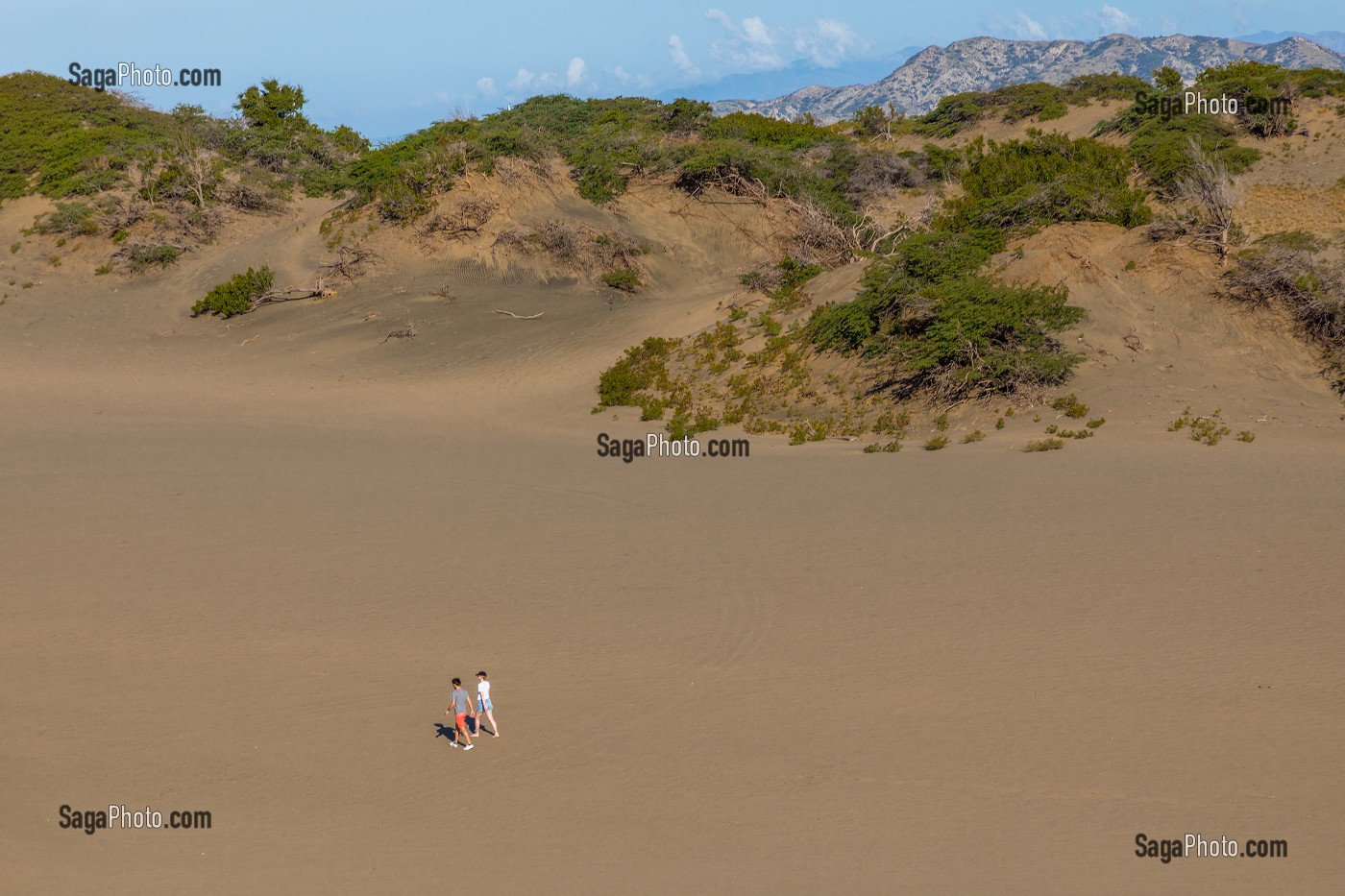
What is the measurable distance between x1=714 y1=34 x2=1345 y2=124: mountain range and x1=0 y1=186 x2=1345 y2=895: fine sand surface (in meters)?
140

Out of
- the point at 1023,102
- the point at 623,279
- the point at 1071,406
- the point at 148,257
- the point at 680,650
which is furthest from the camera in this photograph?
the point at 1023,102

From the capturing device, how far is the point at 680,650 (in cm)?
1422

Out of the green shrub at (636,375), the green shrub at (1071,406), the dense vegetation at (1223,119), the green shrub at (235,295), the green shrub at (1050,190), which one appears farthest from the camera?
the dense vegetation at (1223,119)

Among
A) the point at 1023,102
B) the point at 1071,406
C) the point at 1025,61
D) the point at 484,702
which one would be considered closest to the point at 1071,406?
the point at 1071,406

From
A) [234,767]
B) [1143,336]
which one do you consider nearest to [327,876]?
[234,767]

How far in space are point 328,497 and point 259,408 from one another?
7.76m

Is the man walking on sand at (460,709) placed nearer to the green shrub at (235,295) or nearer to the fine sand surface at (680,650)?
the fine sand surface at (680,650)

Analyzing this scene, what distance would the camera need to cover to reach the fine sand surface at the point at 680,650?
33.6ft

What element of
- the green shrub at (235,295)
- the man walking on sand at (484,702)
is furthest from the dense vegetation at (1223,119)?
the man walking on sand at (484,702)

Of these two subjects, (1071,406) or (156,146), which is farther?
(156,146)

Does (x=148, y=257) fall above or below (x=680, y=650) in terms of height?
above

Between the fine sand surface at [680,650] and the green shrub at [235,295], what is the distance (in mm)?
8941

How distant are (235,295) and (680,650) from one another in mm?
26363

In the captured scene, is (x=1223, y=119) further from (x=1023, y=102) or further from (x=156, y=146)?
(x=156, y=146)
